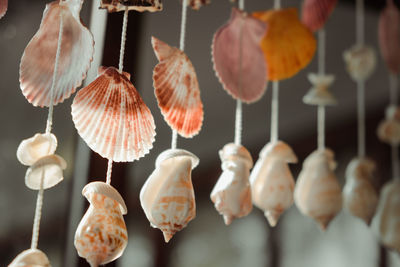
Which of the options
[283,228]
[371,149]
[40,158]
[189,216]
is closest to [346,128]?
[371,149]

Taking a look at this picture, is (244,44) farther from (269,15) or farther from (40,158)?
(40,158)

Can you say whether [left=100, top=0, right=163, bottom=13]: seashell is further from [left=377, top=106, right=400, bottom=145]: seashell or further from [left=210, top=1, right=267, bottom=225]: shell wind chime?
[left=377, top=106, right=400, bottom=145]: seashell

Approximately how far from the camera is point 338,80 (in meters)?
1.31

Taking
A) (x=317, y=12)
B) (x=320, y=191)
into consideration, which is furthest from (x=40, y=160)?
(x=317, y=12)

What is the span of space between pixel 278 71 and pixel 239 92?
11cm

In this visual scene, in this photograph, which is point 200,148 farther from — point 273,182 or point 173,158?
point 173,158

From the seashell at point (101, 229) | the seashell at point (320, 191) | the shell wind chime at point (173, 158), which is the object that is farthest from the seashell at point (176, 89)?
the seashell at point (320, 191)

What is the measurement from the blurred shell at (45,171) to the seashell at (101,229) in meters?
0.04

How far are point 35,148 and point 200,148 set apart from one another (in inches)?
24.5

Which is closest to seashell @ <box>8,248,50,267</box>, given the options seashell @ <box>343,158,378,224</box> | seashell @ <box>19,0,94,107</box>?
seashell @ <box>19,0,94,107</box>

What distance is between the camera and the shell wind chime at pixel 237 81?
564 mm

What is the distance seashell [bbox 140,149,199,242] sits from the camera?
0.49 metres

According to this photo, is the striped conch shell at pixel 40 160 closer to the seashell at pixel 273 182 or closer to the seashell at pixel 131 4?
the seashell at pixel 131 4

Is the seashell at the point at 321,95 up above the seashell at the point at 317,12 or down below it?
below
